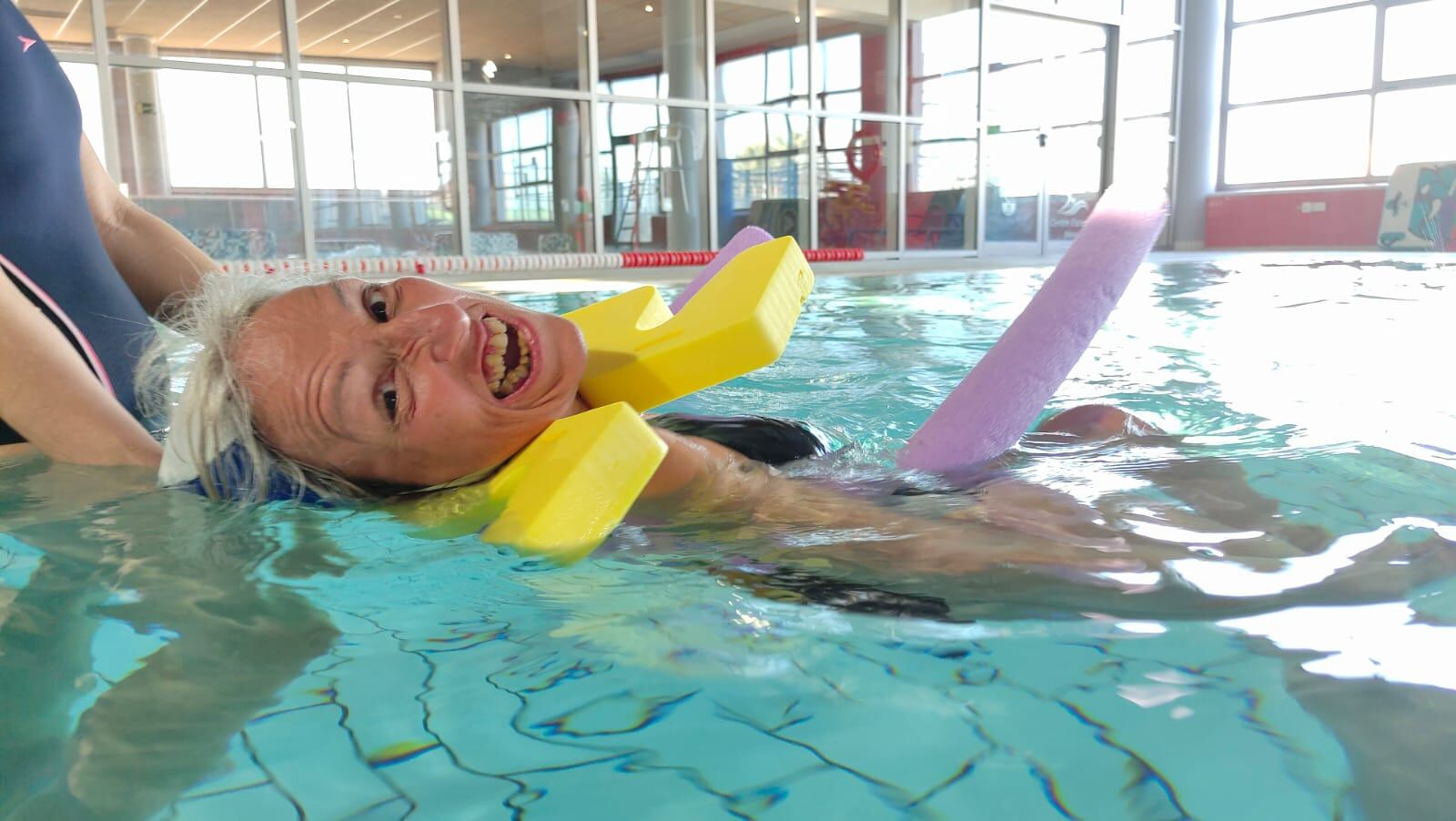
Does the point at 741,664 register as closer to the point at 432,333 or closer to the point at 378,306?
the point at 432,333

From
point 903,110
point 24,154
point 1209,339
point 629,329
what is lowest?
point 1209,339

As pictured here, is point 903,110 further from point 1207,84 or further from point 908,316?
point 908,316

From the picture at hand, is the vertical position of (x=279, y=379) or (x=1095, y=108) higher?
(x=1095, y=108)

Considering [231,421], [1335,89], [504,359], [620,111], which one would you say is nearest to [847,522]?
[504,359]

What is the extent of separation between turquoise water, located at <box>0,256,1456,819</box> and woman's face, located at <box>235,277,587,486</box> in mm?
153

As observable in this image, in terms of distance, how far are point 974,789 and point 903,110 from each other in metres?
13.7

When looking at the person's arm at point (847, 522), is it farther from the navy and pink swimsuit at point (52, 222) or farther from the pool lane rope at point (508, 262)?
the pool lane rope at point (508, 262)

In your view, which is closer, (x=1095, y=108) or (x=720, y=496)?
(x=720, y=496)

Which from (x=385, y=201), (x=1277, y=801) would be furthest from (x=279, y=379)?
(x=385, y=201)

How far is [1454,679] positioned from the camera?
42.5 inches

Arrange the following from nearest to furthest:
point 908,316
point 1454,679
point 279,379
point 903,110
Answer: point 1454,679 → point 279,379 → point 908,316 → point 903,110

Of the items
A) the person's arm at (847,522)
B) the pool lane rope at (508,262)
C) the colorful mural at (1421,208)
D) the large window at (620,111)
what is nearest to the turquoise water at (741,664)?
the person's arm at (847,522)

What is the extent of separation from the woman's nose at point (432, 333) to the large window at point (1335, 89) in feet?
59.0

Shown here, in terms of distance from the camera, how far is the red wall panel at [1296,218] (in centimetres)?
1603
